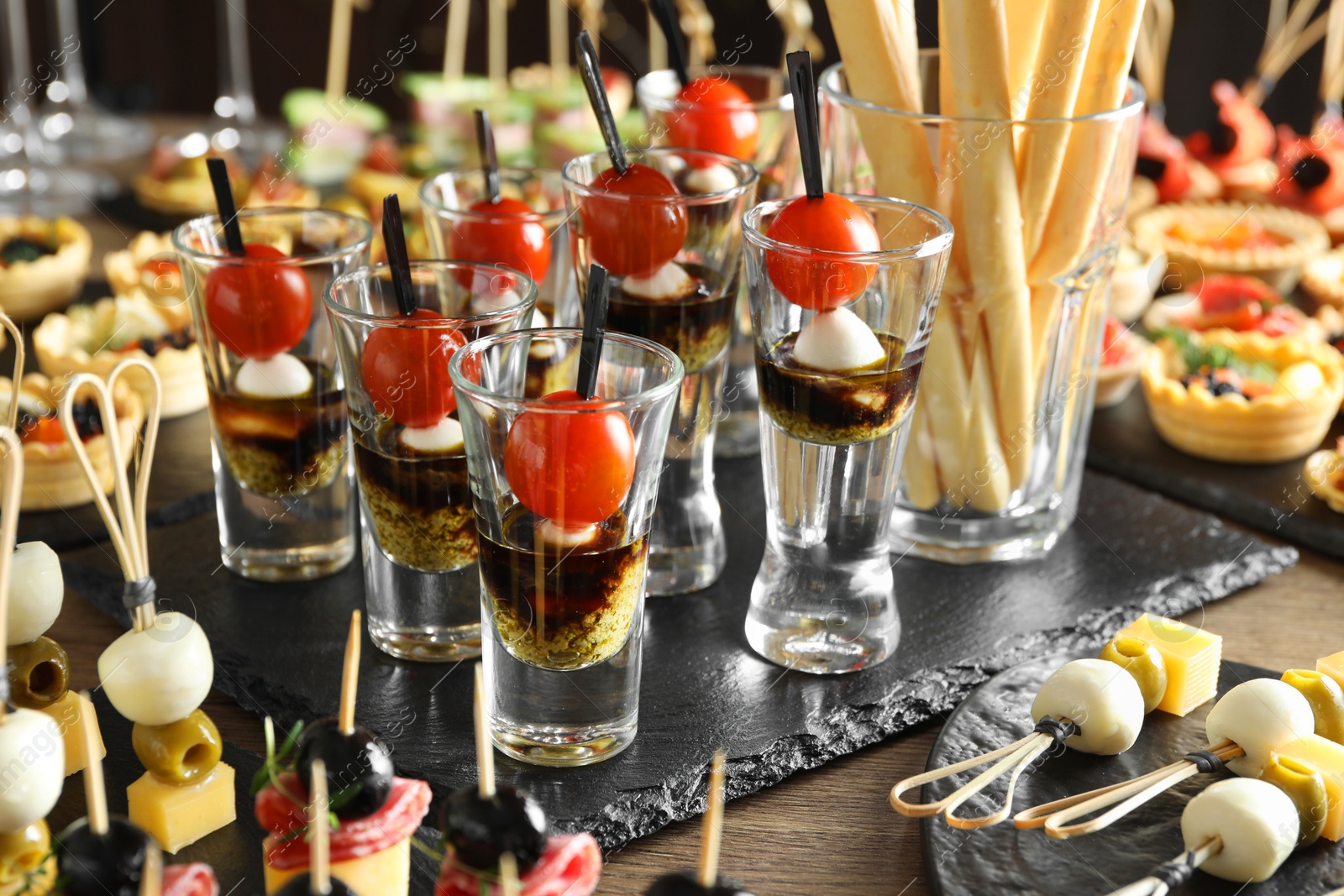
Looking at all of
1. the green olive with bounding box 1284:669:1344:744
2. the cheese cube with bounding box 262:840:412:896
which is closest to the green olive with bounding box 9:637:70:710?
the cheese cube with bounding box 262:840:412:896

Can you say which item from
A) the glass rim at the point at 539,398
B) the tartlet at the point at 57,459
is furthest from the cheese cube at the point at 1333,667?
the tartlet at the point at 57,459

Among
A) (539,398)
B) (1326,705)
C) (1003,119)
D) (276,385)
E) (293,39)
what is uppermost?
(1003,119)

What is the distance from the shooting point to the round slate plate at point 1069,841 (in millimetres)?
816

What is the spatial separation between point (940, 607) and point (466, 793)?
574mm

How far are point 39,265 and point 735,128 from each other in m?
0.96

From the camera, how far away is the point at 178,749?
0.84 meters

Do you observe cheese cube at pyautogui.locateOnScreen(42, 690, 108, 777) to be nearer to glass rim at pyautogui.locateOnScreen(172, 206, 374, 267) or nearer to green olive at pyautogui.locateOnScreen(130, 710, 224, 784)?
green olive at pyautogui.locateOnScreen(130, 710, 224, 784)

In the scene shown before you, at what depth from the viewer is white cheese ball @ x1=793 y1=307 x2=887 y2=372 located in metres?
0.96

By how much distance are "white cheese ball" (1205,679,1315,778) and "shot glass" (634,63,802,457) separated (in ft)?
1.83

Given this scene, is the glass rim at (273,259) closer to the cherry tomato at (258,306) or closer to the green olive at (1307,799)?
the cherry tomato at (258,306)

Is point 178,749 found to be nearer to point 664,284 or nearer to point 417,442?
point 417,442

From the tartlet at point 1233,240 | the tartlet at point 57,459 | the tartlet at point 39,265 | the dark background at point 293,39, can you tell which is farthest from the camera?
the dark background at point 293,39

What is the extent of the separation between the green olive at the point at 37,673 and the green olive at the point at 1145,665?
74 centimetres

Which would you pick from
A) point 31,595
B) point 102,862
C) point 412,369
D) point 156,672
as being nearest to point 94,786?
point 102,862
